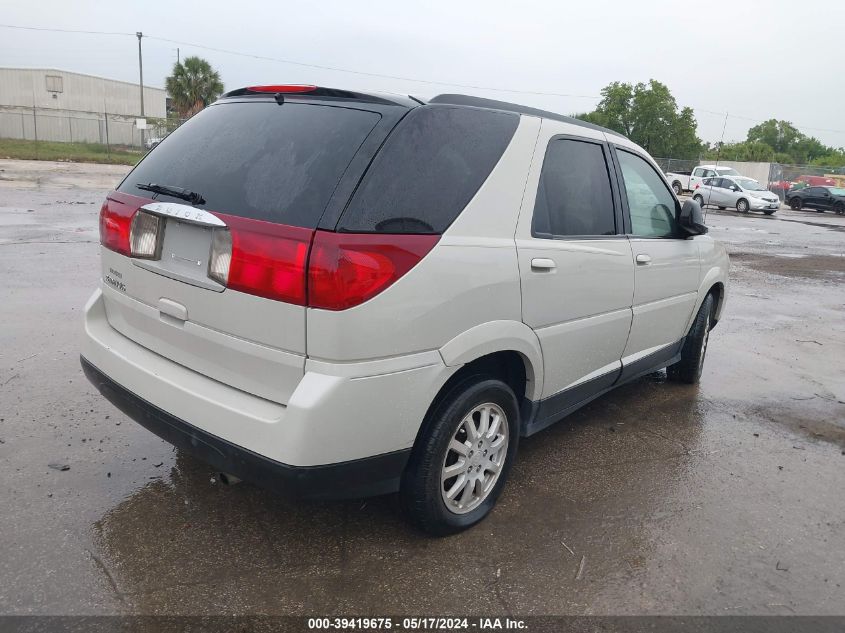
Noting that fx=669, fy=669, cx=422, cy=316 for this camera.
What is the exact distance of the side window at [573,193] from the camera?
10.5 ft

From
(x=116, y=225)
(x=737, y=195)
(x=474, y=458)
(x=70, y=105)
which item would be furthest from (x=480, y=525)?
(x=70, y=105)

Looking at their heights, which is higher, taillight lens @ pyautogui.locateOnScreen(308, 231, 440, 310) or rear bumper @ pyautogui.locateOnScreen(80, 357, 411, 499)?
taillight lens @ pyautogui.locateOnScreen(308, 231, 440, 310)

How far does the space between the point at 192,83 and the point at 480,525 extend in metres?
52.8

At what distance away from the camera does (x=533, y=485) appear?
357 cm

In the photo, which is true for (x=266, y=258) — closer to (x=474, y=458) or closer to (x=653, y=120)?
(x=474, y=458)

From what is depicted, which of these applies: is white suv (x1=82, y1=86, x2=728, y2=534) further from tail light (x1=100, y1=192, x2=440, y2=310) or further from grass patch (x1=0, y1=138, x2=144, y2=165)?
grass patch (x1=0, y1=138, x2=144, y2=165)

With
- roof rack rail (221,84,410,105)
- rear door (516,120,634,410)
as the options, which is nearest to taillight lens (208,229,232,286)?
roof rack rail (221,84,410,105)

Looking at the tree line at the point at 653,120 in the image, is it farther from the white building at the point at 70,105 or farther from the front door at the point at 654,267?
the front door at the point at 654,267

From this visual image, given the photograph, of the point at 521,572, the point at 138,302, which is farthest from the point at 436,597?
the point at 138,302

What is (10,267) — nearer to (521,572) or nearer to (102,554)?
(102,554)

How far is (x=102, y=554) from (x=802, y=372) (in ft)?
18.7

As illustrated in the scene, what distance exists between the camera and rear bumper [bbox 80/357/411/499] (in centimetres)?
238

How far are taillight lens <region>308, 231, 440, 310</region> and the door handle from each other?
2.81 feet

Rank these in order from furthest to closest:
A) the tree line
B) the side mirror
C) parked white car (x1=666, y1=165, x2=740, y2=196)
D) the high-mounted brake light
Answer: the tree line < parked white car (x1=666, y1=165, x2=740, y2=196) < the side mirror < the high-mounted brake light
